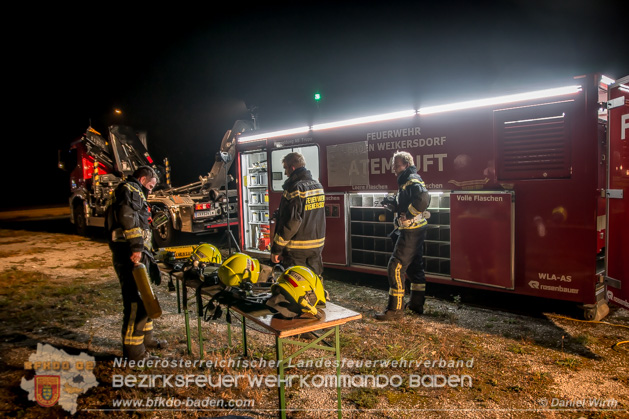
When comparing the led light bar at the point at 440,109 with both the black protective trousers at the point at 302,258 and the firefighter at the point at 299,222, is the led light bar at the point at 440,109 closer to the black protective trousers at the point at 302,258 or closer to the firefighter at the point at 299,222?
the firefighter at the point at 299,222

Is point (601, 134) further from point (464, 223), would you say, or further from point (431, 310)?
point (431, 310)

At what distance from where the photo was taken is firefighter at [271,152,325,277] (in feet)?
14.4

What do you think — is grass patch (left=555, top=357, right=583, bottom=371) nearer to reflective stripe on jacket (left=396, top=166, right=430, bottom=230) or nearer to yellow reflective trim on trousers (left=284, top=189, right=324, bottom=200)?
reflective stripe on jacket (left=396, top=166, right=430, bottom=230)

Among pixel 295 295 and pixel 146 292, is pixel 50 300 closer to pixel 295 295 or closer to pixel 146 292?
pixel 146 292

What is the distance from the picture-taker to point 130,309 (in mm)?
3928

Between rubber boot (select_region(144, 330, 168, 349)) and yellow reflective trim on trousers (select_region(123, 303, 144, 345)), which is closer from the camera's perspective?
yellow reflective trim on trousers (select_region(123, 303, 144, 345))

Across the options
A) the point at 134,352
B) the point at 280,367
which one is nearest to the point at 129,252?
the point at 134,352

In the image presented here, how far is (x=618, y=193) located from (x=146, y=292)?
4.35m

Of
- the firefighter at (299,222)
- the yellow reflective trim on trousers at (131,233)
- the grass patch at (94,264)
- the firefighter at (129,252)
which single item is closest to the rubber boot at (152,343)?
the firefighter at (129,252)

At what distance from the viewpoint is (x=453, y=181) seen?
545 cm

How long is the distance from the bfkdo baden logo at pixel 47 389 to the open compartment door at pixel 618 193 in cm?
510

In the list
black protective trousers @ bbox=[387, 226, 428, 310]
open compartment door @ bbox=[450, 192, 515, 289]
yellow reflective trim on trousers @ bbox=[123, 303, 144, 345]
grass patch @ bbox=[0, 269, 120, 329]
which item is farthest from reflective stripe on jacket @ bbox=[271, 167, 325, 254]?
grass patch @ bbox=[0, 269, 120, 329]

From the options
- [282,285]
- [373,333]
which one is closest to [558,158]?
[373,333]

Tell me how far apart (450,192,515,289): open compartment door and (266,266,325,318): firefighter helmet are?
9.64ft
